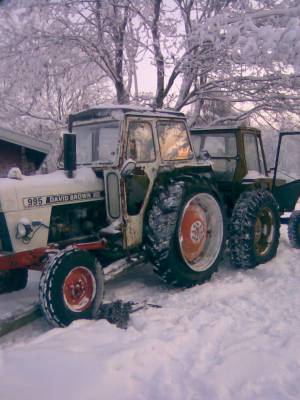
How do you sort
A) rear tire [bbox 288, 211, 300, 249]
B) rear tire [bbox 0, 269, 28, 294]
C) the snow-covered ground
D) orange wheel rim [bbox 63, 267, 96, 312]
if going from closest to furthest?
1. the snow-covered ground
2. orange wheel rim [bbox 63, 267, 96, 312]
3. rear tire [bbox 0, 269, 28, 294]
4. rear tire [bbox 288, 211, 300, 249]

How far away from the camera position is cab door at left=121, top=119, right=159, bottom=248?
5008 millimetres

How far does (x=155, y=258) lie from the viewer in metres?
5.01

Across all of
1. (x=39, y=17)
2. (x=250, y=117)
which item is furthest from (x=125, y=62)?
(x=250, y=117)

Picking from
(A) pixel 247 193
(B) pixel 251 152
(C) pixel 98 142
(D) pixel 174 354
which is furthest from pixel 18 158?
(D) pixel 174 354

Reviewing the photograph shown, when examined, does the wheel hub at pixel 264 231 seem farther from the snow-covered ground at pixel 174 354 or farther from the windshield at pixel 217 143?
the snow-covered ground at pixel 174 354

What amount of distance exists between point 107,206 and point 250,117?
7.07 metres

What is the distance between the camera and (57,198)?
183 inches

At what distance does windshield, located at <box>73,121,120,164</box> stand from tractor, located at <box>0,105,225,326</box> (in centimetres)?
1

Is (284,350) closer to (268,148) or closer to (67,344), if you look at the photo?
(67,344)

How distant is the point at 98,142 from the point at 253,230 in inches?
97.7

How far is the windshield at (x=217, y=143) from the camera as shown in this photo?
22.5 feet

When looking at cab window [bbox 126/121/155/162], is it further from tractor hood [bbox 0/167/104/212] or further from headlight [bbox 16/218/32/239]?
headlight [bbox 16/218/32/239]

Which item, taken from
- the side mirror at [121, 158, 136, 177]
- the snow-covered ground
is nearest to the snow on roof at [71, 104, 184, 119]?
the side mirror at [121, 158, 136, 177]

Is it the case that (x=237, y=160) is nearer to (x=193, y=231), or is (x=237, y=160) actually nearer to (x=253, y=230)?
(x=253, y=230)
